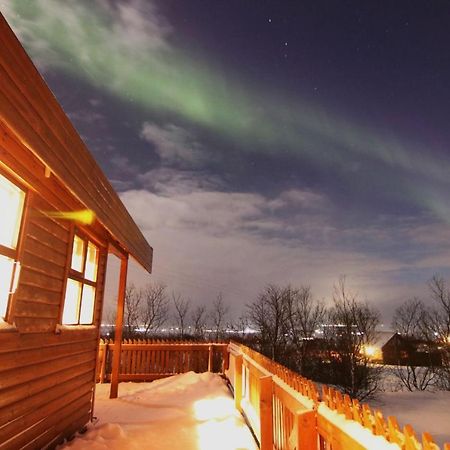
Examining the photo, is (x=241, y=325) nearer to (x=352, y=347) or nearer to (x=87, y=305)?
(x=352, y=347)

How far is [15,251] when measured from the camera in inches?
148

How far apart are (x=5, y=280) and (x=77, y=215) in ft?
6.25

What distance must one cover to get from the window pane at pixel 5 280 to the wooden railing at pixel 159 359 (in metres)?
8.19

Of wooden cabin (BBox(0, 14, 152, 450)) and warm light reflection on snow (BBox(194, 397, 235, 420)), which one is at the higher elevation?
wooden cabin (BBox(0, 14, 152, 450))

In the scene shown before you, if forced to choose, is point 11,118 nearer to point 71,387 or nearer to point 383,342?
point 71,387

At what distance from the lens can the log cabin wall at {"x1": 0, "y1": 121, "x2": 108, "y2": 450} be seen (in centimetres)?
365

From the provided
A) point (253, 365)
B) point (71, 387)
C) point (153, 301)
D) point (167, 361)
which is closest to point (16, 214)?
point (71, 387)

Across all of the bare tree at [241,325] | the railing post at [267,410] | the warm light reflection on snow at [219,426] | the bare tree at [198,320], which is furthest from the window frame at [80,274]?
the bare tree at [198,320]

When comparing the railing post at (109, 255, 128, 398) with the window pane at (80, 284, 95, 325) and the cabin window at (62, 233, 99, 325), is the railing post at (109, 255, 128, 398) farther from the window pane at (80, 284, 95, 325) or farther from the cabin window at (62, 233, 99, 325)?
the window pane at (80, 284, 95, 325)

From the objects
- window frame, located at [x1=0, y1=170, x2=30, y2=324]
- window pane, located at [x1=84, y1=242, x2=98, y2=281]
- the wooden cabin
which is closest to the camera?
the wooden cabin

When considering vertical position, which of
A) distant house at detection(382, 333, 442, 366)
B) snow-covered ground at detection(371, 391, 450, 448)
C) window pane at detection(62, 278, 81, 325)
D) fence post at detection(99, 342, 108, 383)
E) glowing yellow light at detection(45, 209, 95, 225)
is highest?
glowing yellow light at detection(45, 209, 95, 225)

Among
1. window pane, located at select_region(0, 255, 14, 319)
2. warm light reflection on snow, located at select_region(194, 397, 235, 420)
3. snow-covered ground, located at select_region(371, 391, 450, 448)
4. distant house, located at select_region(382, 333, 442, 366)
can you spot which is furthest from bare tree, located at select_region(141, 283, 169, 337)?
window pane, located at select_region(0, 255, 14, 319)

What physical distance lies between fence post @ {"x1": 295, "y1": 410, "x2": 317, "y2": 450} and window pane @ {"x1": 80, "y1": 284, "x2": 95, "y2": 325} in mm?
4326

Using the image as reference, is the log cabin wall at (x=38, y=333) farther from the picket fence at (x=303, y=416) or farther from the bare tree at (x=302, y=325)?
the bare tree at (x=302, y=325)
